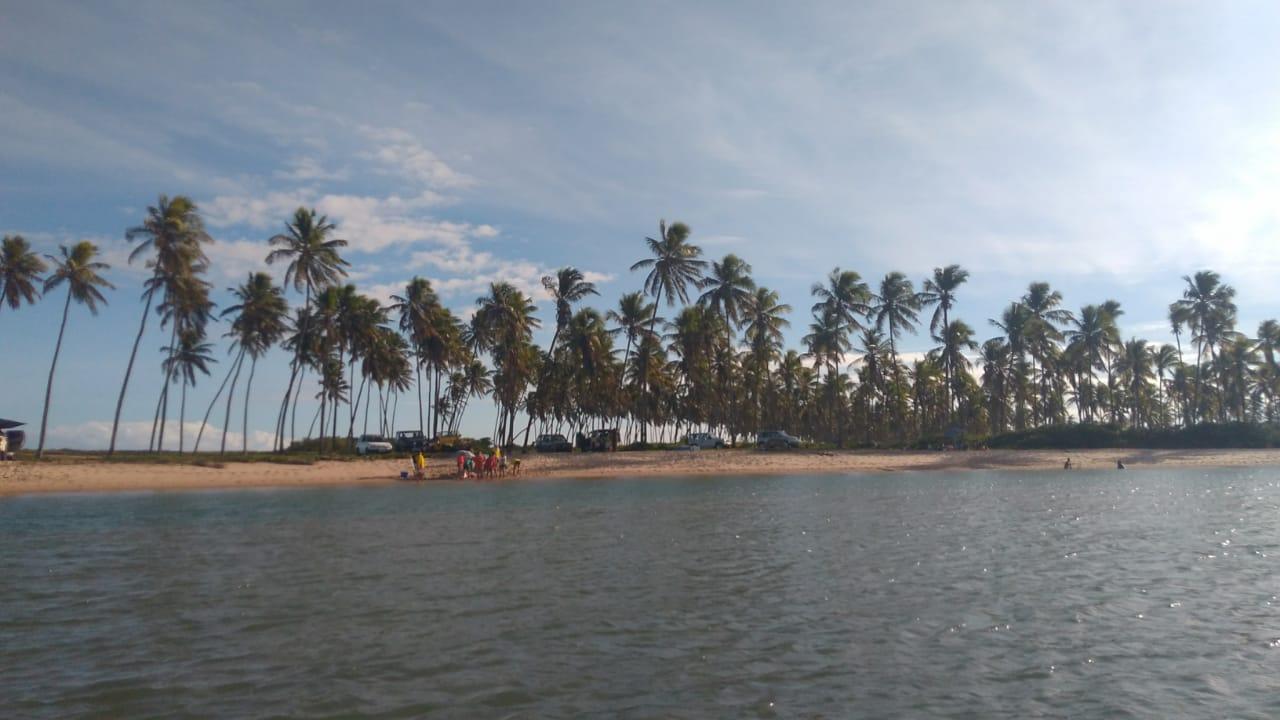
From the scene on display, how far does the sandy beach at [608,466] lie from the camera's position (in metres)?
45.3

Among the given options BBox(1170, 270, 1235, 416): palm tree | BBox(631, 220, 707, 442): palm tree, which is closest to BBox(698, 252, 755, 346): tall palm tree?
BBox(631, 220, 707, 442): palm tree

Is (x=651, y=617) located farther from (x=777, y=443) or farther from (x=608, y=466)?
(x=777, y=443)

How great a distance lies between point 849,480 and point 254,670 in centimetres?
4154

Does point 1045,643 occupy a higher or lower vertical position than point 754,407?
lower

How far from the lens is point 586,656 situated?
34.7 feet

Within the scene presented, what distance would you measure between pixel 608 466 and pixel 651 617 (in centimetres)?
4698

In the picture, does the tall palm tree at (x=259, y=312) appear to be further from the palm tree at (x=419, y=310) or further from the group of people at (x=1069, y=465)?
the group of people at (x=1069, y=465)

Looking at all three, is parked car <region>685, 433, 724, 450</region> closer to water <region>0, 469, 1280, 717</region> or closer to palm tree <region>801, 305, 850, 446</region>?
palm tree <region>801, 305, 850, 446</region>

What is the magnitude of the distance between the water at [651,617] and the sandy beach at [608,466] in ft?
69.7

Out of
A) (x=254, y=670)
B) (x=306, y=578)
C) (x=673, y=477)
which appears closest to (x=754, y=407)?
(x=673, y=477)

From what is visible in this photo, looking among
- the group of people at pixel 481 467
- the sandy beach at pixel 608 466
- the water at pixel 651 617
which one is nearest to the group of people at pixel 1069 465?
the sandy beach at pixel 608 466

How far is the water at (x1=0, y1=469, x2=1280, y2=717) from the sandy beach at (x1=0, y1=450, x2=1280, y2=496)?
21.2m

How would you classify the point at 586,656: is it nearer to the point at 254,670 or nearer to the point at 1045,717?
the point at 254,670

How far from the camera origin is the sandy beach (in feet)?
149
